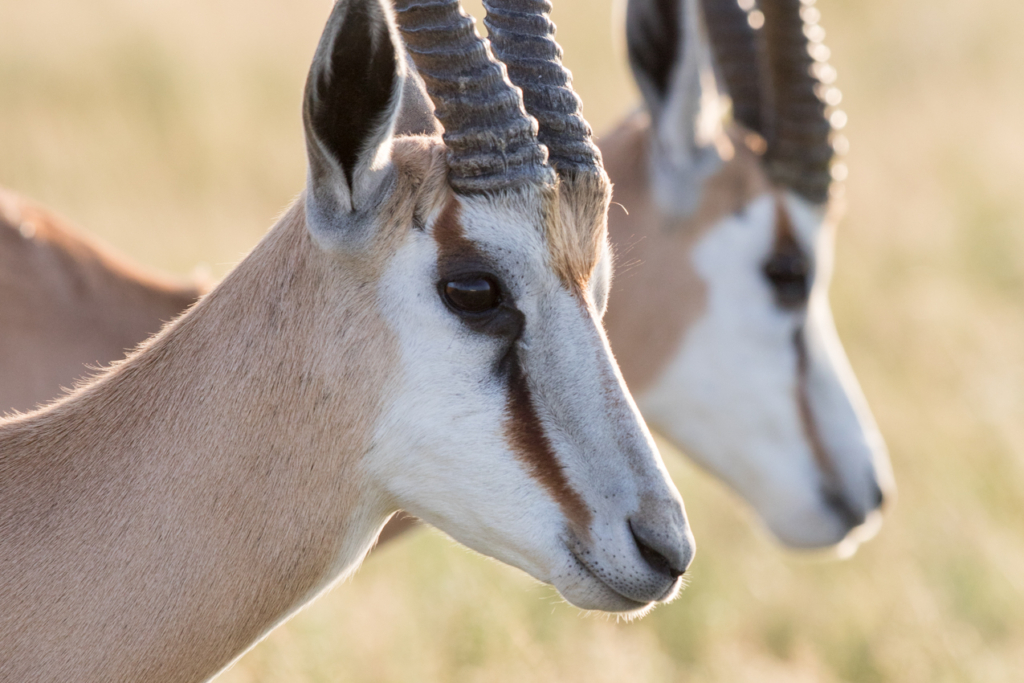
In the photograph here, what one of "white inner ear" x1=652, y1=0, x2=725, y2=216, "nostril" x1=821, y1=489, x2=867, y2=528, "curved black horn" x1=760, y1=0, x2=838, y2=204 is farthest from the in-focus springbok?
"curved black horn" x1=760, y1=0, x2=838, y2=204

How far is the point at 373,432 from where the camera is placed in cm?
232

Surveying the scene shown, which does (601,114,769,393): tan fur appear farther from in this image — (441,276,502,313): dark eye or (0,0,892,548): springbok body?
(441,276,502,313): dark eye

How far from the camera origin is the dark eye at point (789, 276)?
4609 millimetres

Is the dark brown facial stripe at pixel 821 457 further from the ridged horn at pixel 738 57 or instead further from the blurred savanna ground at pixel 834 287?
the ridged horn at pixel 738 57

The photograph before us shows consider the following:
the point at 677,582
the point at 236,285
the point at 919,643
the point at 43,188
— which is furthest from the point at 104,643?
the point at 43,188

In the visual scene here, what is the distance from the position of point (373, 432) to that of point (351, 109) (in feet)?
2.30

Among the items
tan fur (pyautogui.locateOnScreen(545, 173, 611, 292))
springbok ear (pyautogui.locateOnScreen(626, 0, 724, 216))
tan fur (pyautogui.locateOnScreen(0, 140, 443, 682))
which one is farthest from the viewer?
springbok ear (pyautogui.locateOnScreen(626, 0, 724, 216))

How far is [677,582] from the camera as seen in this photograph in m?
2.33

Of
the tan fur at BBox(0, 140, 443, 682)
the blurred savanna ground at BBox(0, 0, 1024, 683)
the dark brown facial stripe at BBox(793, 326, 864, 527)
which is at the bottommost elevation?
the blurred savanna ground at BBox(0, 0, 1024, 683)

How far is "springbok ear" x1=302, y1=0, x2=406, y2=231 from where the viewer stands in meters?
2.10

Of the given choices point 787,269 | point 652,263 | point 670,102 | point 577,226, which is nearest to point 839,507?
point 787,269

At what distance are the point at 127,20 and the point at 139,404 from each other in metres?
13.8

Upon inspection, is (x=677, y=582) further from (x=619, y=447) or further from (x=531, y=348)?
(x=531, y=348)

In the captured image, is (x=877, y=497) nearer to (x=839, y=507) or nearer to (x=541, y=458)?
(x=839, y=507)
